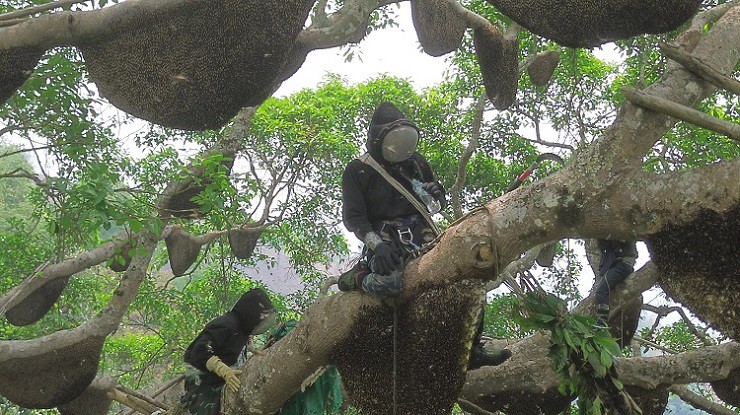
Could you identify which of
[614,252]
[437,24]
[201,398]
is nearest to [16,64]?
[201,398]

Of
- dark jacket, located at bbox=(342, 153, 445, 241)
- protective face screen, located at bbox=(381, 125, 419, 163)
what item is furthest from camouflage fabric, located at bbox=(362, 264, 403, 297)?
protective face screen, located at bbox=(381, 125, 419, 163)

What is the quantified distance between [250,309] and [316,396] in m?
0.76

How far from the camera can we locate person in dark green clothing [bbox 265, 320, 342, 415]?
3949 mm

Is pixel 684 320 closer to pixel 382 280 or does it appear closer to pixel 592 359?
pixel 592 359

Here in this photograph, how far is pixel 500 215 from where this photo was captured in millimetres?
3102

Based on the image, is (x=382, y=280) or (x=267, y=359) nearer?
(x=382, y=280)

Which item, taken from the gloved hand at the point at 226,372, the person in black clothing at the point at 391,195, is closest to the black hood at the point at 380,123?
the person in black clothing at the point at 391,195

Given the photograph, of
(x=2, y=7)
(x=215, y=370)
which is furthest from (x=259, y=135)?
(x=215, y=370)

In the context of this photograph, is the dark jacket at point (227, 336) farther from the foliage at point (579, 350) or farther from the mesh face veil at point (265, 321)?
the foliage at point (579, 350)

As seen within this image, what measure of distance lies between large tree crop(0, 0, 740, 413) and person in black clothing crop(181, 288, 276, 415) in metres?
0.25

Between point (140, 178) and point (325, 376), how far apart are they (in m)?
4.30

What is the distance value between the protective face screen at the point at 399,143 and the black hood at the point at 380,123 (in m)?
0.04

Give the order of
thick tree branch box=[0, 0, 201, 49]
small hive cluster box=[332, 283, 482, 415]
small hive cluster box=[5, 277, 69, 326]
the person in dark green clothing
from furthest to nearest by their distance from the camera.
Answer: small hive cluster box=[5, 277, 69, 326] → thick tree branch box=[0, 0, 201, 49] → the person in dark green clothing → small hive cluster box=[332, 283, 482, 415]

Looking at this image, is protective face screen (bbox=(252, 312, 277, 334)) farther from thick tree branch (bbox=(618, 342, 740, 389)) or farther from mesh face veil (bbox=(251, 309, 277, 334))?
thick tree branch (bbox=(618, 342, 740, 389))
